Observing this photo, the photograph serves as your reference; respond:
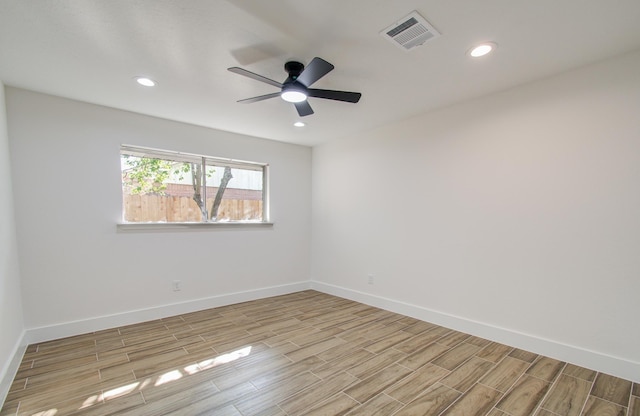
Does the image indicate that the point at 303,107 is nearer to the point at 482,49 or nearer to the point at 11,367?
the point at 482,49

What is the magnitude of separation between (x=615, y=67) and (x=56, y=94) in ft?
16.2

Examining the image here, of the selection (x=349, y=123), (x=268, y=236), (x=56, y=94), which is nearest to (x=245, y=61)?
(x=349, y=123)

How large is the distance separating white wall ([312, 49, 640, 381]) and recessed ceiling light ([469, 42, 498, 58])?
86 centimetres

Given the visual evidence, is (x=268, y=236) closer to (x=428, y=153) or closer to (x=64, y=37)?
(x=428, y=153)

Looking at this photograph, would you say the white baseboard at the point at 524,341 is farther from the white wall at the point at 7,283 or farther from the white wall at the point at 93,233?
the white wall at the point at 7,283

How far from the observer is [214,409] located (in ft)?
5.95

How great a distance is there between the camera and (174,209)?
368 cm

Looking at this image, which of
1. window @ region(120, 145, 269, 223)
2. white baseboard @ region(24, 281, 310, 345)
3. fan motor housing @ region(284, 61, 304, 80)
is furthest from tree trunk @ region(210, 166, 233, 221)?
fan motor housing @ region(284, 61, 304, 80)

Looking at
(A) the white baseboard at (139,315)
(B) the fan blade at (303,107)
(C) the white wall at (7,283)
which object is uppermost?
(B) the fan blade at (303,107)

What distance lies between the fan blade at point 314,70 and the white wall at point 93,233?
2.24m

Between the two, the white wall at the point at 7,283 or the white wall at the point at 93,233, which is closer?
the white wall at the point at 7,283

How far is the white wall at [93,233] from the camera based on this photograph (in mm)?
2756

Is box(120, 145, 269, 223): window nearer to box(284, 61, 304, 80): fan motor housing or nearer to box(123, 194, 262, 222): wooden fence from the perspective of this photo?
box(123, 194, 262, 222): wooden fence

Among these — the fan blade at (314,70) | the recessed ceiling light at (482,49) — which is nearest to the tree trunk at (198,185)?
the fan blade at (314,70)
